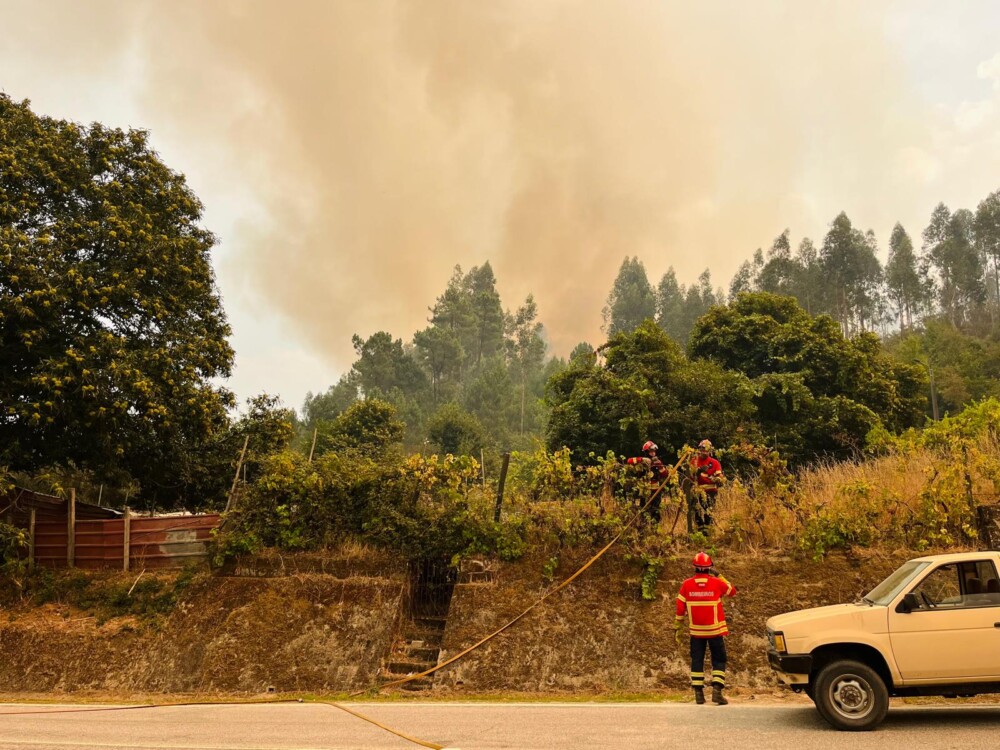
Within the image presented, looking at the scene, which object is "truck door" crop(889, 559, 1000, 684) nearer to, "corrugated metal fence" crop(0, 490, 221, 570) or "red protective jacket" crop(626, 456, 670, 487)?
"red protective jacket" crop(626, 456, 670, 487)

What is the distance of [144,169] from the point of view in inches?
759

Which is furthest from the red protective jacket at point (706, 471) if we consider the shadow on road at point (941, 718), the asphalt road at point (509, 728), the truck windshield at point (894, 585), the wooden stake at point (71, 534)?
the wooden stake at point (71, 534)

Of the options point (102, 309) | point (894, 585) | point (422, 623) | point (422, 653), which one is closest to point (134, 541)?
point (102, 309)

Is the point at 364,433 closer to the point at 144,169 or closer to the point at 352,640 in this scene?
the point at 144,169

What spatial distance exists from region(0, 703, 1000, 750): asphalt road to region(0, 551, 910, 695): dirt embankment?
5.38 feet

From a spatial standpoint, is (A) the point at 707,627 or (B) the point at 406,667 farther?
(B) the point at 406,667

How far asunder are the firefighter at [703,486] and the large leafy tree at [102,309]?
12772mm

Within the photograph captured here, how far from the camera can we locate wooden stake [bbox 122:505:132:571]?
15195 mm

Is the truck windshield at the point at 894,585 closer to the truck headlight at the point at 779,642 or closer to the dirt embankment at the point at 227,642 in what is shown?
the truck headlight at the point at 779,642

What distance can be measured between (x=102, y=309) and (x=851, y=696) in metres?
18.0

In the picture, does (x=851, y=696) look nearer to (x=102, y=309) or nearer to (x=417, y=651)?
(x=417, y=651)

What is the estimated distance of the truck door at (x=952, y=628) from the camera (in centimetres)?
728

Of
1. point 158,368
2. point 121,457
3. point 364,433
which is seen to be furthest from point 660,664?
point 364,433

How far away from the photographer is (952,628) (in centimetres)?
736
